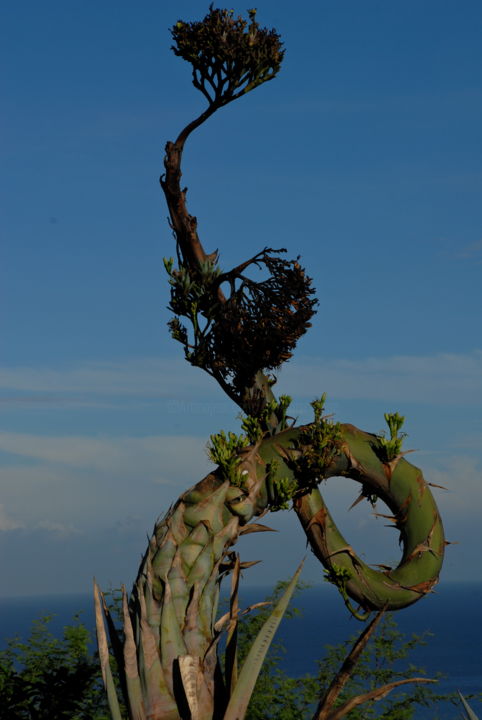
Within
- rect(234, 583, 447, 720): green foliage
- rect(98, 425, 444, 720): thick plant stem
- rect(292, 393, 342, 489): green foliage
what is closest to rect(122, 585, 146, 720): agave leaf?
rect(98, 425, 444, 720): thick plant stem

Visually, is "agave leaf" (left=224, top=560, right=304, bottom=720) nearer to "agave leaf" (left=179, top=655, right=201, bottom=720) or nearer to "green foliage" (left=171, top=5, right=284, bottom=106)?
"agave leaf" (left=179, top=655, right=201, bottom=720)

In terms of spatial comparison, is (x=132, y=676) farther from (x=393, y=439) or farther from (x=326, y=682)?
(x=326, y=682)

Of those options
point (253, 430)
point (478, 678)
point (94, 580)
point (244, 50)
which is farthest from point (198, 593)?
point (478, 678)

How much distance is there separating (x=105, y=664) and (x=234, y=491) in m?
2.05

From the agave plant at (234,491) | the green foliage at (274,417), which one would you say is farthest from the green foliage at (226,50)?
the green foliage at (274,417)

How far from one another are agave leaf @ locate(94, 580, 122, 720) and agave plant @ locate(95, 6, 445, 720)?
0.6 inches

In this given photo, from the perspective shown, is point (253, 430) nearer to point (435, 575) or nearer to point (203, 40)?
point (435, 575)

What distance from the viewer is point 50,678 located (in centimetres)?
1146

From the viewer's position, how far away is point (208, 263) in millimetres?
10617

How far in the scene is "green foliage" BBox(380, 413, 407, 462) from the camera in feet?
32.4

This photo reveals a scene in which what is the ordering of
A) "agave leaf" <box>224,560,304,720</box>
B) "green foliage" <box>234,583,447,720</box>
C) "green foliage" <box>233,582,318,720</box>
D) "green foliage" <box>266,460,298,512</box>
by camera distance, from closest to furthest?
"agave leaf" <box>224,560,304,720</box>, "green foliage" <box>266,460,298,512</box>, "green foliage" <box>233,582,318,720</box>, "green foliage" <box>234,583,447,720</box>

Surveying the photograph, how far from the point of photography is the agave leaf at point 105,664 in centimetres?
812

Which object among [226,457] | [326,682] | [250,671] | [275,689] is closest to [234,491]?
[226,457]

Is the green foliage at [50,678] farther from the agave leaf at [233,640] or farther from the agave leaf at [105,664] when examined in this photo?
the agave leaf at [233,640]
